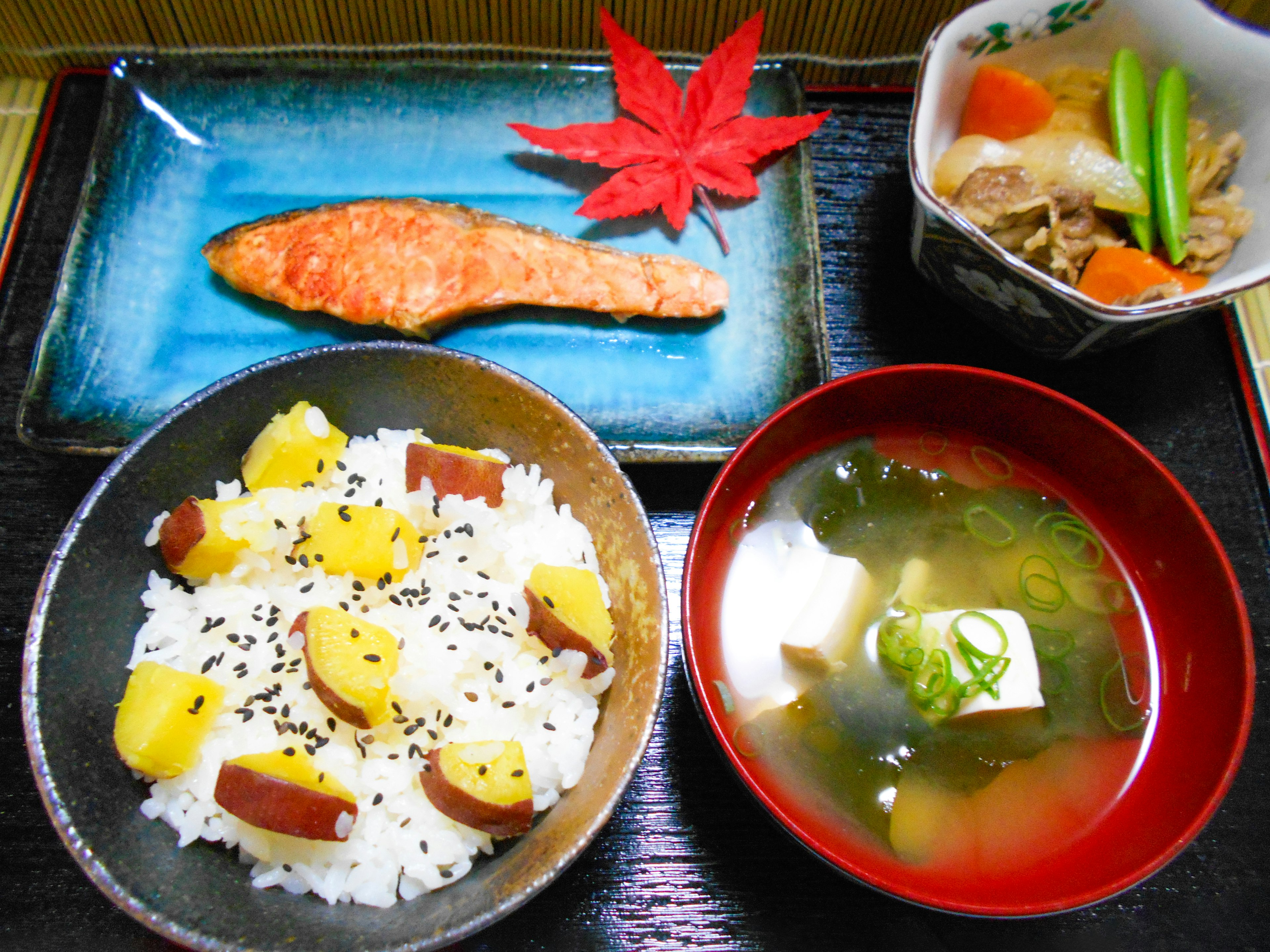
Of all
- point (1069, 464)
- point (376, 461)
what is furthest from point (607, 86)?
point (1069, 464)

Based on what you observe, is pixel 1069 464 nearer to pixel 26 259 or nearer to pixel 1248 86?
pixel 1248 86

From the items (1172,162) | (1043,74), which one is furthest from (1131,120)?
(1043,74)

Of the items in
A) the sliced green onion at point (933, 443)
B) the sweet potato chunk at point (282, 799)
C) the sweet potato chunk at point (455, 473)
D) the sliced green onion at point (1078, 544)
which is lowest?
the sweet potato chunk at point (282, 799)

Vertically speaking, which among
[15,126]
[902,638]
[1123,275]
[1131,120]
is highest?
[15,126]

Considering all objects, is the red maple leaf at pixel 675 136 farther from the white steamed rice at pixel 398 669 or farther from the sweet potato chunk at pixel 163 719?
the sweet potato chunk at pixel 163 719

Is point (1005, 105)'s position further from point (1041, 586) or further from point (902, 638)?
point (902, 638)

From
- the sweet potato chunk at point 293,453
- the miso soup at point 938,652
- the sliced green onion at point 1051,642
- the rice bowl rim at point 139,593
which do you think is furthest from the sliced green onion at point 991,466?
the sweet potato chunk at point 293,453
